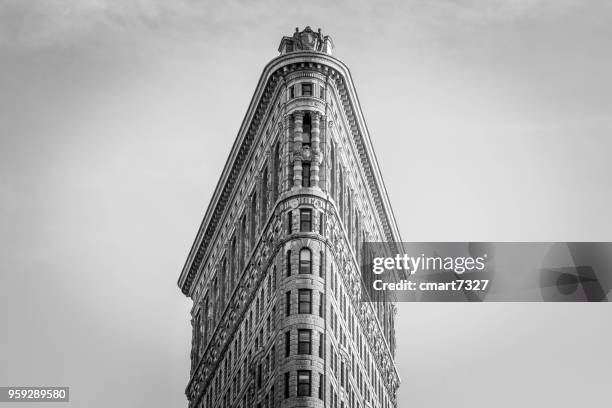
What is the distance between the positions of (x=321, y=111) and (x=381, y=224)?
33.3 meters

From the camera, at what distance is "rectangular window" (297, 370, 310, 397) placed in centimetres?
12900

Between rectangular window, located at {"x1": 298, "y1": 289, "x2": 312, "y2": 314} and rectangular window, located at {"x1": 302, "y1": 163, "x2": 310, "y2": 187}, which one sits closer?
rectangular window, located at {"x1": 298, "y1": 289, "x2": 312, "y2": 314}

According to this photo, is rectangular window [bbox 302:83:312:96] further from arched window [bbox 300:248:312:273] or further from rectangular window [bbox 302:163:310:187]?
arched window [bbox 300:248:312:273]

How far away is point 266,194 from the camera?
501ft

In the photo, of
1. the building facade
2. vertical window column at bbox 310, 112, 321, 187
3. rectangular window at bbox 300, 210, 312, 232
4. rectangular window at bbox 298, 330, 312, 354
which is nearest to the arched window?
the building facade

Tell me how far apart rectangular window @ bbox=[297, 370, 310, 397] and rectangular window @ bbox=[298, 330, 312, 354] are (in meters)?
2.00

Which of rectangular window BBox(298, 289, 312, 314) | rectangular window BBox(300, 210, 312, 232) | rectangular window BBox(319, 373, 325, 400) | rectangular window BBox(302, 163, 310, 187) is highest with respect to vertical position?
rectangular window BBox(302, 163, 310, 187)

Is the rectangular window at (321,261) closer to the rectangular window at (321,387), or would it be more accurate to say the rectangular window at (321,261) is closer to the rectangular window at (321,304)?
the rectangular window at (321,304)

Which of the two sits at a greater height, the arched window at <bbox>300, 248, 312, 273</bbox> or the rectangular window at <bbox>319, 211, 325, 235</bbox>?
the rectangular window at <bbox>319, 211, 325, 235</bbox>

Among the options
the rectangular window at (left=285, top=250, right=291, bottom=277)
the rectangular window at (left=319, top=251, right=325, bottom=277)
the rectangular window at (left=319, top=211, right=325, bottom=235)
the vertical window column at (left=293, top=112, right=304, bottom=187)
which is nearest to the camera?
the rectangular window at (left=285, top=250, right=291, bottom=277)

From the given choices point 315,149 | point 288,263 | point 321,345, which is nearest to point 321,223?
point 288,263

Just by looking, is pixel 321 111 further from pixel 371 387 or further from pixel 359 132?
pixel 371 387

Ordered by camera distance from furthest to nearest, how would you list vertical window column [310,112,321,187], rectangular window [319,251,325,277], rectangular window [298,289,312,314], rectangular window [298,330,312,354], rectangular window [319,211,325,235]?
1. vertical window column [310,112,321,187]
2. rectangular window [319,211,325,235]
3. rectangular window [319,251,325,277]
4. rectangular window [298,289,312,314]
5. rectangular window [298,330,312,354]

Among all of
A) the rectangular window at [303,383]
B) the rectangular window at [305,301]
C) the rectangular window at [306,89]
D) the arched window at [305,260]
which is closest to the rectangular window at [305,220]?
the arched window at [305,260]
